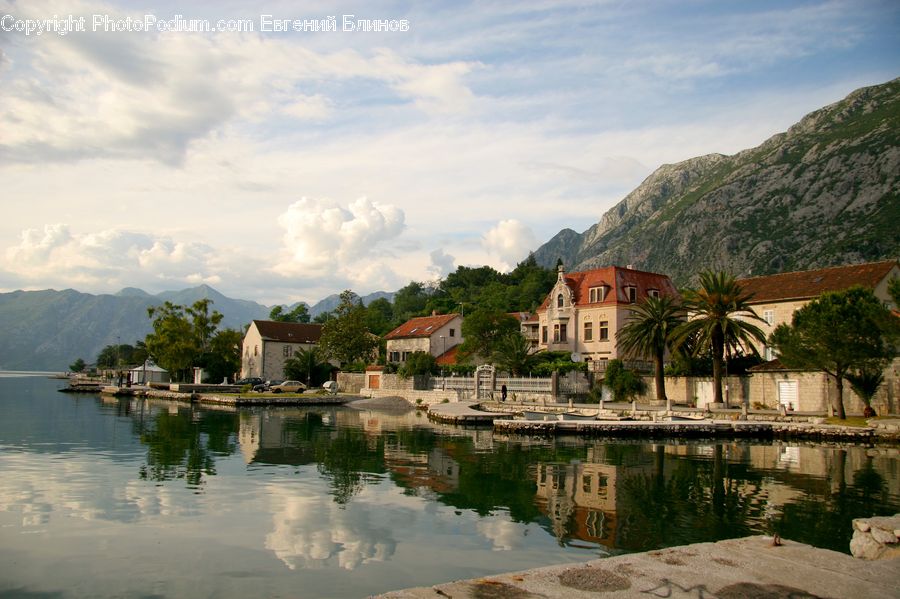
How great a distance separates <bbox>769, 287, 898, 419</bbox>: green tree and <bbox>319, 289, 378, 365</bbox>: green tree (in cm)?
6025

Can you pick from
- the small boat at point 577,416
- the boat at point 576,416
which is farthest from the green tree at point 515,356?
the small boat at point 577,416

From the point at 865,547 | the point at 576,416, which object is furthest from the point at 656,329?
the point at 865,547

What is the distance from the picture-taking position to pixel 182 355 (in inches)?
3647

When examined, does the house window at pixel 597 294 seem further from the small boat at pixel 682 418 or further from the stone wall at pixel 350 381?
the stone wall at pixel 350 381

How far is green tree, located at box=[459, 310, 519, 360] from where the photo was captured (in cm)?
7069

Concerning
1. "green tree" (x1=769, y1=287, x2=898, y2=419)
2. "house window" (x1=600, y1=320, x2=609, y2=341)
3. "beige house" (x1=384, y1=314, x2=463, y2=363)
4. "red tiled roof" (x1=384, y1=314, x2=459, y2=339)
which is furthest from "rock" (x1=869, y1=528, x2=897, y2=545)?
"red tiled roof" (x1=384, y1=314, x2=459, y2=339)

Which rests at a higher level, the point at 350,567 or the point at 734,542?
the point at 734,542

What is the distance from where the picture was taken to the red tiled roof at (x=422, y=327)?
276ft

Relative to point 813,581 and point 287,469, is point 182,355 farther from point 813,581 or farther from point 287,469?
point 813,581

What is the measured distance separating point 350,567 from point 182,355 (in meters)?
86.3

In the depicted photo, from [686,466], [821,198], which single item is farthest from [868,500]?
[821,198]

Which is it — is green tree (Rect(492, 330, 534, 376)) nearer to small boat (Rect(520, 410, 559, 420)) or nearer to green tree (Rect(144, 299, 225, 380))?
small boat (Rect(520, 410, 559, 420))

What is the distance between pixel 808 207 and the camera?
5320 inches

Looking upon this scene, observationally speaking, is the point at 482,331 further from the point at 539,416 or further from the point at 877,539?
→ the point at 877,539
